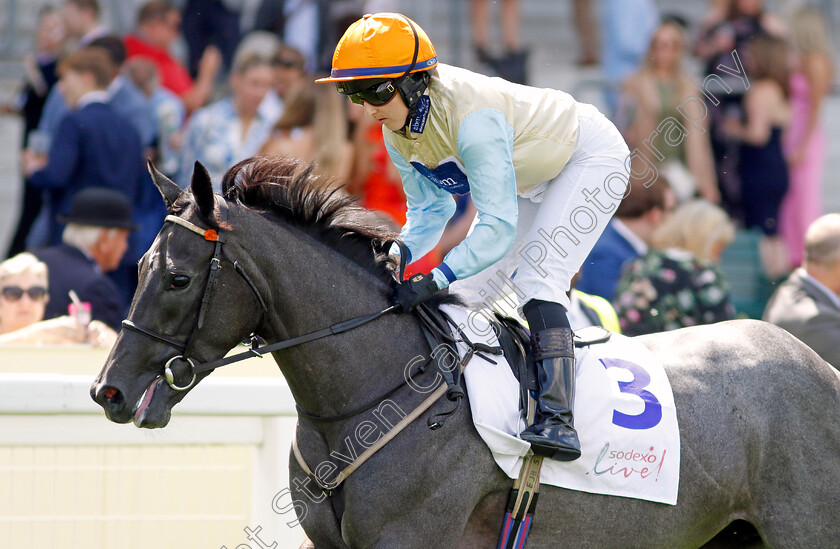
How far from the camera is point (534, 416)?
328 cm

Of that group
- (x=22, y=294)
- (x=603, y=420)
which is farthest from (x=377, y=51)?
(x=22, y=294)

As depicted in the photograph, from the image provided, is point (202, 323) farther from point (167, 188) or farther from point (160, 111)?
point (160, 111)

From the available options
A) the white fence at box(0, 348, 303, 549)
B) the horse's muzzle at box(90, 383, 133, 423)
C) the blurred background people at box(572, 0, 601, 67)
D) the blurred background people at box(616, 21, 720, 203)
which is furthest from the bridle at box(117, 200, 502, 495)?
the blurred background people at box(572, 0, 601, 67)

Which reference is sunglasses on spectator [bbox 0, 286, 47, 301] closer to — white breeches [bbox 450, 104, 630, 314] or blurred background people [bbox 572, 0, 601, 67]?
white breeches [bbox 450, 104, 630, 314]

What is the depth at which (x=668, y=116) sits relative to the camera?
25.8 ft

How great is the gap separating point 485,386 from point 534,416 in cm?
18

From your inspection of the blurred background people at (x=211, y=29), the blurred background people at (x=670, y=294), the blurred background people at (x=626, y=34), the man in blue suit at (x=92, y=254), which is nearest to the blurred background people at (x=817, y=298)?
the blurred background people at (x=670, y=294)

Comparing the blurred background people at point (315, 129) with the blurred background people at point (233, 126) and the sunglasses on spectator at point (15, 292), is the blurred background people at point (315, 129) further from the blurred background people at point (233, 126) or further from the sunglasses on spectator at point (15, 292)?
the sunglasses on spectator at point (15, 292)

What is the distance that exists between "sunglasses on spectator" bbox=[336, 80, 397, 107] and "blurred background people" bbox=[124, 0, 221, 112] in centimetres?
487

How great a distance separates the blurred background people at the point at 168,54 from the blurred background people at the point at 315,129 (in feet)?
3.10

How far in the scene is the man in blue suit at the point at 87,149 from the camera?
6.97 metres

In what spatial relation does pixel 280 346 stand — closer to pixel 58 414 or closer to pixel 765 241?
pixel 58 414

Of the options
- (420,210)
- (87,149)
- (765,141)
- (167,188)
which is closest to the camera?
(167,188)

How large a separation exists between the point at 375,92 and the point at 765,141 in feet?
19.3
